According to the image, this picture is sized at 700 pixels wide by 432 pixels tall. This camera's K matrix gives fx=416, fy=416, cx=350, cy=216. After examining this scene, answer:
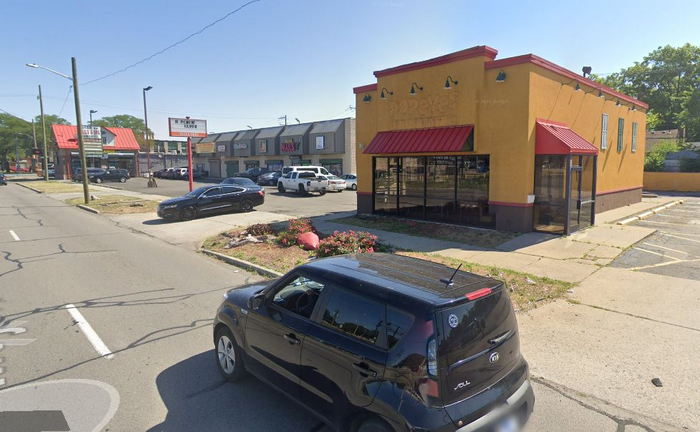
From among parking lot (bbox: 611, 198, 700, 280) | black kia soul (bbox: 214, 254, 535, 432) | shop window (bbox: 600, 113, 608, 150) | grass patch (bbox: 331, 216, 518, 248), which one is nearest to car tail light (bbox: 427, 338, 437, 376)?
black kia soul (bbox: 214, 254, 535, 432)

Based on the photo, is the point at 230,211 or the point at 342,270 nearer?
the point at 342,270

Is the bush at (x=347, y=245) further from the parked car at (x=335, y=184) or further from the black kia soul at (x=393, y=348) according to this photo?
the parked car at (x=335, y=184)

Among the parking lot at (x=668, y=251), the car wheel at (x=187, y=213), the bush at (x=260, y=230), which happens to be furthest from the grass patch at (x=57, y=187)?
the parking lot at (x=668, y=251)

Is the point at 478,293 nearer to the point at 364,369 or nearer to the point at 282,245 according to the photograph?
the point at 364,369

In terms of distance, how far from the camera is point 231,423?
3758 mm

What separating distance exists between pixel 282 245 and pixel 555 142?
8356mm

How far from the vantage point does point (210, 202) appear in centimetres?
1861

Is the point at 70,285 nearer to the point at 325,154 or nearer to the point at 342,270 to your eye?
the point at 342,270

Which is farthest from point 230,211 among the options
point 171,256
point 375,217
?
point 171,256

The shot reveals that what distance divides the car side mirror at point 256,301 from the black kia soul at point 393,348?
6 centimetres

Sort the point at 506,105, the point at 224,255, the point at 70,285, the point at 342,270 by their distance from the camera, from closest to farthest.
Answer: the point at 342,270, the point at 70,285, the point at 224,255, the point at 506,105

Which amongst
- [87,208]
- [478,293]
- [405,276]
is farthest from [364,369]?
[87,208]

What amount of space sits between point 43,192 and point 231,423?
1543 inches

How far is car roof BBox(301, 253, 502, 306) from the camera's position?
10.3 feet
